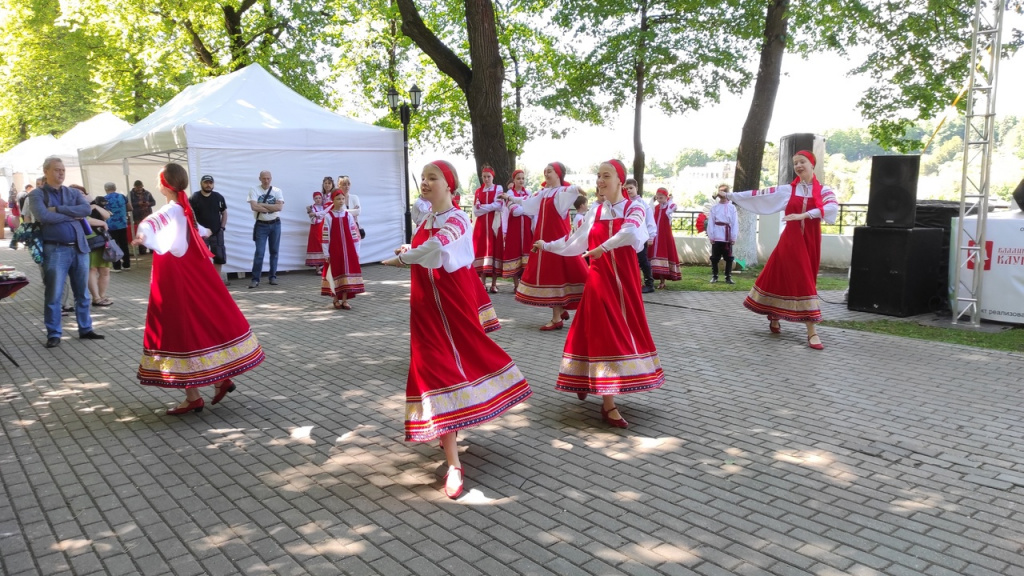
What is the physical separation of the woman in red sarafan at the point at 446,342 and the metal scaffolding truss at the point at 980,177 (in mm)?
7145

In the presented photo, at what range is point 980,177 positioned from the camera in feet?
28.3

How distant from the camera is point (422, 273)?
4137 mm

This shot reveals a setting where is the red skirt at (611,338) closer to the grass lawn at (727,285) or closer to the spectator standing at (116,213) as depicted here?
the grass lawn at (727,285)

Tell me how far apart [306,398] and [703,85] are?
631 inches

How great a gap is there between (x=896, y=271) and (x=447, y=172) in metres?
7.39

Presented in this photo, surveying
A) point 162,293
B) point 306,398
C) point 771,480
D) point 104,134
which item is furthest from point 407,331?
point 104,134

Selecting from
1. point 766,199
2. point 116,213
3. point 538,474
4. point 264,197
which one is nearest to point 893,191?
point 766,199

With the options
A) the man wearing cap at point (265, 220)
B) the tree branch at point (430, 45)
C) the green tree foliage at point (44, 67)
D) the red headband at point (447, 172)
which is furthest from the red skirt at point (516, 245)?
the green tree foliage at point (44, 67)

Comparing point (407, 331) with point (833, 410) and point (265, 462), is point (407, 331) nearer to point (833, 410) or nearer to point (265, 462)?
point (265, 462)

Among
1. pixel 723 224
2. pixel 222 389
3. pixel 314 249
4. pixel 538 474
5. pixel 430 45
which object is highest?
pixel 430 45

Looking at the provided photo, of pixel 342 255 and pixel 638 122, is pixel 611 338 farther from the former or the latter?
pixel 638 122

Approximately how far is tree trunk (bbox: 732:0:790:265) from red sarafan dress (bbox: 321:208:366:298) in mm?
8031

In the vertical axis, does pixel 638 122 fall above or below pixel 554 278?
above

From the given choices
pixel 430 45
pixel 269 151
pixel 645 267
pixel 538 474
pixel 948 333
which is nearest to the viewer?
pixel 538 474
